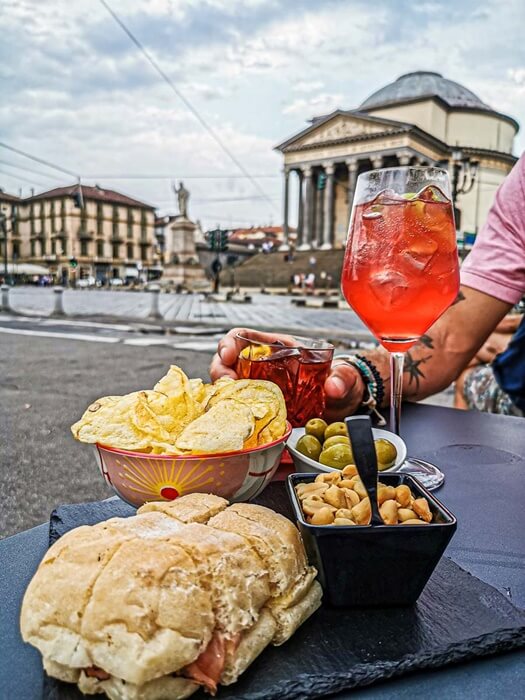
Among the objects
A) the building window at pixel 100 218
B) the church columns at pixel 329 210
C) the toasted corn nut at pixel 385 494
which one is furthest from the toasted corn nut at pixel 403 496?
the building window at pixel 100 218

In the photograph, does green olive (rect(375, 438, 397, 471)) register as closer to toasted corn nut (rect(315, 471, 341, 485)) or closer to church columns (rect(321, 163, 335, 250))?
toasted corn nut (rect(315, 471, 341, 485))

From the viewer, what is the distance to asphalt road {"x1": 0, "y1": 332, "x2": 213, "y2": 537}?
310 cm

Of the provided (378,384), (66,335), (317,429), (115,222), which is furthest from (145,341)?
(115,222)

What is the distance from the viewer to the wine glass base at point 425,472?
1.08m

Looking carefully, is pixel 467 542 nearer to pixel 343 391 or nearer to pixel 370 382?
pixel 343 391

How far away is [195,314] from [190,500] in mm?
15241

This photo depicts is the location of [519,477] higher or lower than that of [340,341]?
higher

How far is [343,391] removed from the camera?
1.47 metres

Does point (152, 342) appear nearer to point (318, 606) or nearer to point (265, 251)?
point (318, 606)

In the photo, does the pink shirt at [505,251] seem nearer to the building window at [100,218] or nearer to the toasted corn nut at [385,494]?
the toasted corn nut at [385,494]

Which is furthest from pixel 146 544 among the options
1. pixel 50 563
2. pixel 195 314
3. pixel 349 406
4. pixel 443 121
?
pixel 443 121

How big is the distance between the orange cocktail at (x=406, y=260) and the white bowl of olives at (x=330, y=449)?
8.3 inches

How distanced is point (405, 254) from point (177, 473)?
0.61 metres

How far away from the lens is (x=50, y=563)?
1.91 feet
